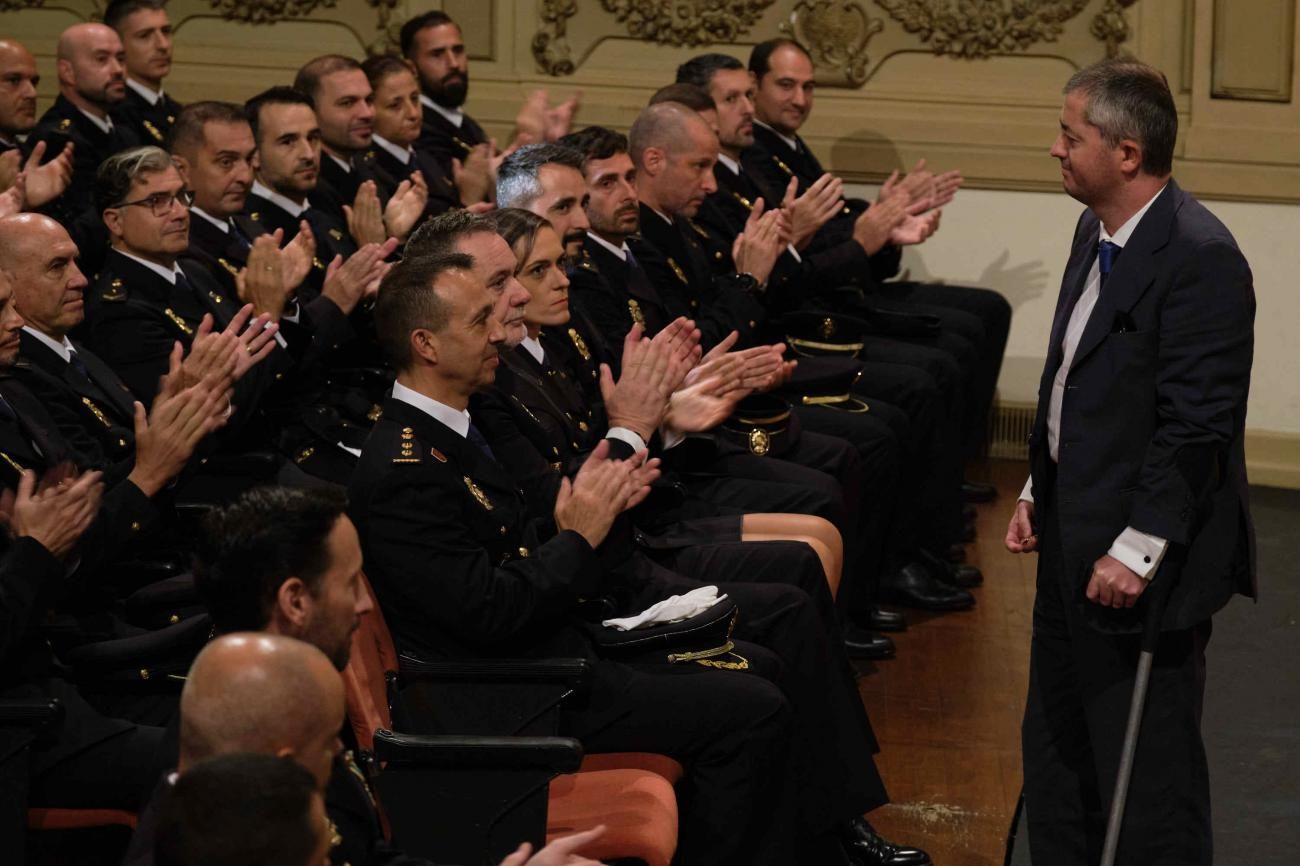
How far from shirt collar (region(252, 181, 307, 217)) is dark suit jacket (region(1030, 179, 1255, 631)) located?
283 cm

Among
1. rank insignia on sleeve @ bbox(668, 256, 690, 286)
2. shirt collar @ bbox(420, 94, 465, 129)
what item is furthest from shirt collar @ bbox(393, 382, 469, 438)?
shirt collar @ bbox(420, 94, 465, 129)

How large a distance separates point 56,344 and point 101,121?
234 centimetres

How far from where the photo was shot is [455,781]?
2713 mm

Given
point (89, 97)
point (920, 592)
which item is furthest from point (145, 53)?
point (920, 592)

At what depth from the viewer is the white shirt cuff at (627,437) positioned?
146 inches

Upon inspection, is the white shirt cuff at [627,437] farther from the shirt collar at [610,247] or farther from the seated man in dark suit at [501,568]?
the shirt collar at [610,247]

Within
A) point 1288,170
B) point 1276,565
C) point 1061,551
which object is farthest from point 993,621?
point 1288,170

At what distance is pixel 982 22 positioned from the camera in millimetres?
6840

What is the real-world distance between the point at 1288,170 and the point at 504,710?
4580 millimetres

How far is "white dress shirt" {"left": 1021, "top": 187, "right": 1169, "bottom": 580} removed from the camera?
290 cm

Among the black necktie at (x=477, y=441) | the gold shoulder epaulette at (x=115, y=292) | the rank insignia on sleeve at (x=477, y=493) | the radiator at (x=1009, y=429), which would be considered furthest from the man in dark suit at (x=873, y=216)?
the rank insignia on sleeve at (x=477, y=493)

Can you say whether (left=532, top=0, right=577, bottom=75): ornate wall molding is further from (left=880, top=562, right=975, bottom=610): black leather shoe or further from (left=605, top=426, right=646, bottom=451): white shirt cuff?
(left=605, top=426, right=646, bottom=451): white shirt cuff

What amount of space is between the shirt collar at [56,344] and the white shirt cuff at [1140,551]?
7.04ft

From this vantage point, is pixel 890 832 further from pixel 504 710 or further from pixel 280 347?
pixel 280 347
